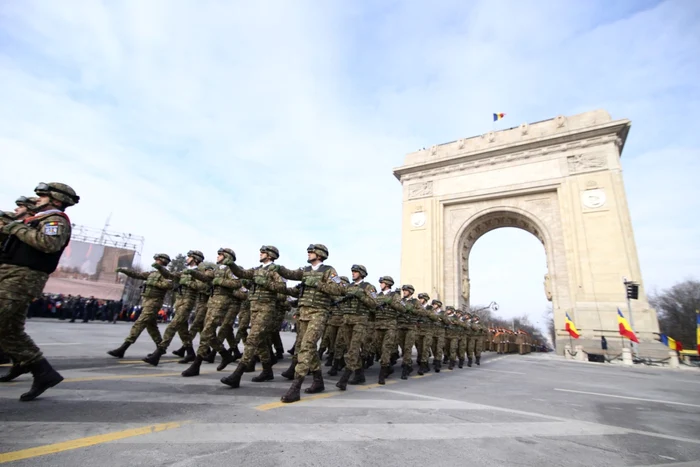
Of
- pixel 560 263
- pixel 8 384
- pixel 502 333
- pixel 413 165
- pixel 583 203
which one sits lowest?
pixel 8 384

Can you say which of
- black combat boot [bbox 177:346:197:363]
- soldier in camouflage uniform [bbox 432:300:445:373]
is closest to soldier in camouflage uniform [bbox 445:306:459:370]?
soldier in camouflage uniform [bbox 432:300:445:373]

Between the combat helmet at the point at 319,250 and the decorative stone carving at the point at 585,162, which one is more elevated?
the decorative stone carving at the point at 585,162

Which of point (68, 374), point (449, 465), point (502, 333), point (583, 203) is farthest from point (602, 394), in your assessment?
point (583, 203)

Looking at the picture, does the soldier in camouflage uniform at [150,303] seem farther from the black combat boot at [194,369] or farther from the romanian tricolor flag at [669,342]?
the romanian tricolor flag at [669,342]

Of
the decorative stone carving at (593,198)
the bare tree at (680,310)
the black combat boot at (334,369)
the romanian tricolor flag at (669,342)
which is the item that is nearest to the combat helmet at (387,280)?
the black combat boot at (334,369)

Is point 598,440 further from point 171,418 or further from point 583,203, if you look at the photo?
point 583,203

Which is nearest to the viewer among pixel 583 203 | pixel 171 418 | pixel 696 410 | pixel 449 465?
pixel 449 465

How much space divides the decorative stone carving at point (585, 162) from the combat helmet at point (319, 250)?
23.9 metres

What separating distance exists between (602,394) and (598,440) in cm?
381

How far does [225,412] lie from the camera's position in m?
3.57

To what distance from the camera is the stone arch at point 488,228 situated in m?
24.1

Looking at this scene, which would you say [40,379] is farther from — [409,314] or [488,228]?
[488,228]

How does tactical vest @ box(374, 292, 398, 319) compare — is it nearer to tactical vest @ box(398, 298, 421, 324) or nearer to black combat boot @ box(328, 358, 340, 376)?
tactical vest @ box(398, 298, 421, 324)

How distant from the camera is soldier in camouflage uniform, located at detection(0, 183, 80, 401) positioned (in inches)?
137
